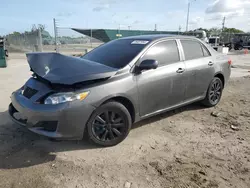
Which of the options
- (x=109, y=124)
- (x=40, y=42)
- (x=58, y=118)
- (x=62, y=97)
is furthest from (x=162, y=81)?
(x=40, y=42)

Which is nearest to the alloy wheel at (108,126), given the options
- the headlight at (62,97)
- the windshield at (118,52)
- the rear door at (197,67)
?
the headlight at (62,97)

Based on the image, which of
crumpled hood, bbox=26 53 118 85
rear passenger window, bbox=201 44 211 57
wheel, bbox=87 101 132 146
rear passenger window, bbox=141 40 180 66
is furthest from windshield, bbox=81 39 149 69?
rear passenger window, bbox=201 44 211 57

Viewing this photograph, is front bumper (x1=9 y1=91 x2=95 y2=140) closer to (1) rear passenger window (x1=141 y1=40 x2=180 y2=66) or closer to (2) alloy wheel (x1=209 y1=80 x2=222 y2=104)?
(1) rear passenger window (x1=141 y1=40 x2=180 y2=66)

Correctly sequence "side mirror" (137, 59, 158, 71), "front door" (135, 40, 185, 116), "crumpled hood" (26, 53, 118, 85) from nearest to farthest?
"crumpled hood" (26, 53, 118, 85), "side mirror" (137, 59, 158, 71), "front door" (135, 40, 185, 116)

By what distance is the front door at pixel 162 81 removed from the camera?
3.67 meters

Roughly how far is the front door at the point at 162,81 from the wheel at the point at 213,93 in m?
1.01

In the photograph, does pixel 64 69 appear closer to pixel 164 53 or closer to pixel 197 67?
pixel 164 53

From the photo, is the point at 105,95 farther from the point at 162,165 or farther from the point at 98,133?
the point at 162,165

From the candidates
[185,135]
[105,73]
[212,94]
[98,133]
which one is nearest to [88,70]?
[105,73]

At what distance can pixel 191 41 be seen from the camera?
4.70 metres

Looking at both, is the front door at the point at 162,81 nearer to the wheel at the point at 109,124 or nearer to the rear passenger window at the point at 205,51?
the wheel at the point at 109,124

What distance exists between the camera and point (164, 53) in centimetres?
A: 408

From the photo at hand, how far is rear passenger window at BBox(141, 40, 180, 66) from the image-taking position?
387cm

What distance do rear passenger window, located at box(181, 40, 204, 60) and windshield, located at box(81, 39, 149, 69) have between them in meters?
0.97
